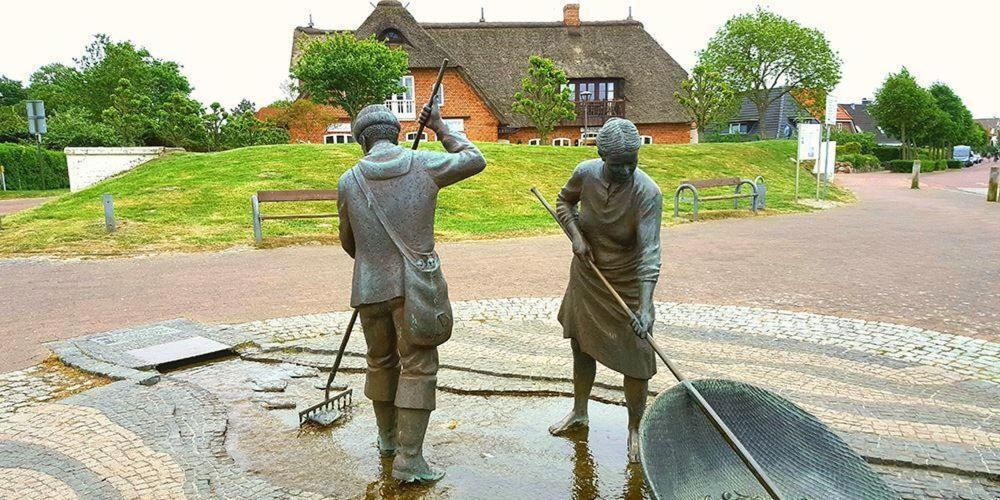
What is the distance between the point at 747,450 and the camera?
335 cm

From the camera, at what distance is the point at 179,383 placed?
5.12 meters

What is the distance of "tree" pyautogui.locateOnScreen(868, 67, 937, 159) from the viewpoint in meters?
45.3

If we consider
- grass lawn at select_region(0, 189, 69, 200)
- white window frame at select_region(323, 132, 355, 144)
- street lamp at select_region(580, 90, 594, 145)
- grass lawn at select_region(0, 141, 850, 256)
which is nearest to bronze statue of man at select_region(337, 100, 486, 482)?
grass lawn at select_region(0, 141, 850, 256)

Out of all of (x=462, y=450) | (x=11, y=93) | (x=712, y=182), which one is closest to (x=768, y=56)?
(x=712, y=182)

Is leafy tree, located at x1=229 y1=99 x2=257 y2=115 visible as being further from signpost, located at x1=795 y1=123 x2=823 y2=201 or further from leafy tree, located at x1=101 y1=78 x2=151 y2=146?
signpost, located at x1=795 y1=123 x2=823 y2=201

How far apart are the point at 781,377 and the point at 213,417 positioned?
4.08 meters

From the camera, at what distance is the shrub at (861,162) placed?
39.6 meters

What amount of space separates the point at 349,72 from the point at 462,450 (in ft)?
76.8

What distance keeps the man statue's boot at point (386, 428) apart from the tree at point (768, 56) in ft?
145

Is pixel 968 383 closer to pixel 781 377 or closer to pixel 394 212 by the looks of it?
pixel 781 377

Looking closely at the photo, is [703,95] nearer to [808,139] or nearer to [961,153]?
[808,139]

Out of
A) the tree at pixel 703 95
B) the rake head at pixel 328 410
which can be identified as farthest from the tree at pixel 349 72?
the rake head at pixel 328 410

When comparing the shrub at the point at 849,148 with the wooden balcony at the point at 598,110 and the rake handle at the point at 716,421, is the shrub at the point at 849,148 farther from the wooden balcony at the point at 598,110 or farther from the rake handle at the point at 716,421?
the rake handle at the point at 716,421

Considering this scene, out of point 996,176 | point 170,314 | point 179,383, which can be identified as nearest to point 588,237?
point 179,383
